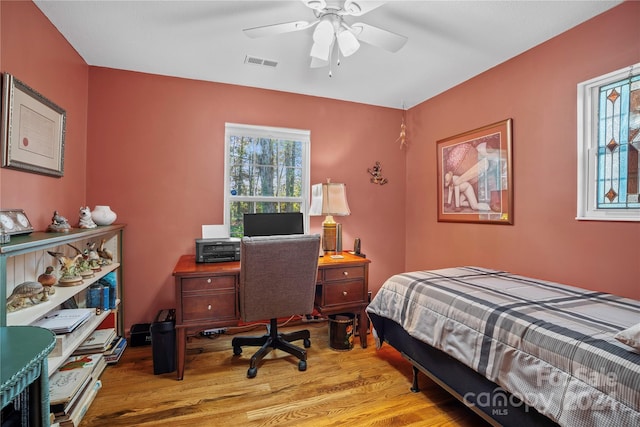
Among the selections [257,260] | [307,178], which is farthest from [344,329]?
[307,178]

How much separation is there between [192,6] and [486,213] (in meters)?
2.72

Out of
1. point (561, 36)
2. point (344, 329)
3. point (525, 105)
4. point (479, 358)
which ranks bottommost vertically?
point (344, 329)

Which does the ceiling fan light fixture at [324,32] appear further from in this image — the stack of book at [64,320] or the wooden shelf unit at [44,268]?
the stack of book at [64,320]

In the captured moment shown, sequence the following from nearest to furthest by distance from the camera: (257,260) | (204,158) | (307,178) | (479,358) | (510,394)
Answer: (510,394) → (479,358) → (257,260) → (204,158) → (307,178)

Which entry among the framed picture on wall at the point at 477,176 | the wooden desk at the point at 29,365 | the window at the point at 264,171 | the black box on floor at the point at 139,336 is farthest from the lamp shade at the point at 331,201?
the wooden desk at the point at 29,365

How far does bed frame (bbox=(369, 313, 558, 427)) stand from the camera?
125 centimetres

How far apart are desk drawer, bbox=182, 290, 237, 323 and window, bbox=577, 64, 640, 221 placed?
249cm

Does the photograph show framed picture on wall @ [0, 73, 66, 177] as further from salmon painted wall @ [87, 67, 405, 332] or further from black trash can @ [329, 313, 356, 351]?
black trash can @ [329, 313, 356, 351]

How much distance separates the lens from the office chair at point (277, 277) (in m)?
1.97

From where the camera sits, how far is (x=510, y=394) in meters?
1.29

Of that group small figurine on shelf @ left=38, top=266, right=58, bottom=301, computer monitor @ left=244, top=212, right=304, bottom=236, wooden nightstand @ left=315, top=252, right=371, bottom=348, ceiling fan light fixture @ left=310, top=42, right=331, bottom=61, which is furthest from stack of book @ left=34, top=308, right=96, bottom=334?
ceiling fan light fixture @ left=310, top=42, right=331, bottom=61

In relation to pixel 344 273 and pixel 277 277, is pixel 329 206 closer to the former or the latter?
pixel 344 273

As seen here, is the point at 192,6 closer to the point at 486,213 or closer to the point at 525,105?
the point at 525,105

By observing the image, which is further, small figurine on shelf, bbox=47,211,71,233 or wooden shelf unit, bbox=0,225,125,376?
small figurine on shelf, bbox=47,211,71,233
